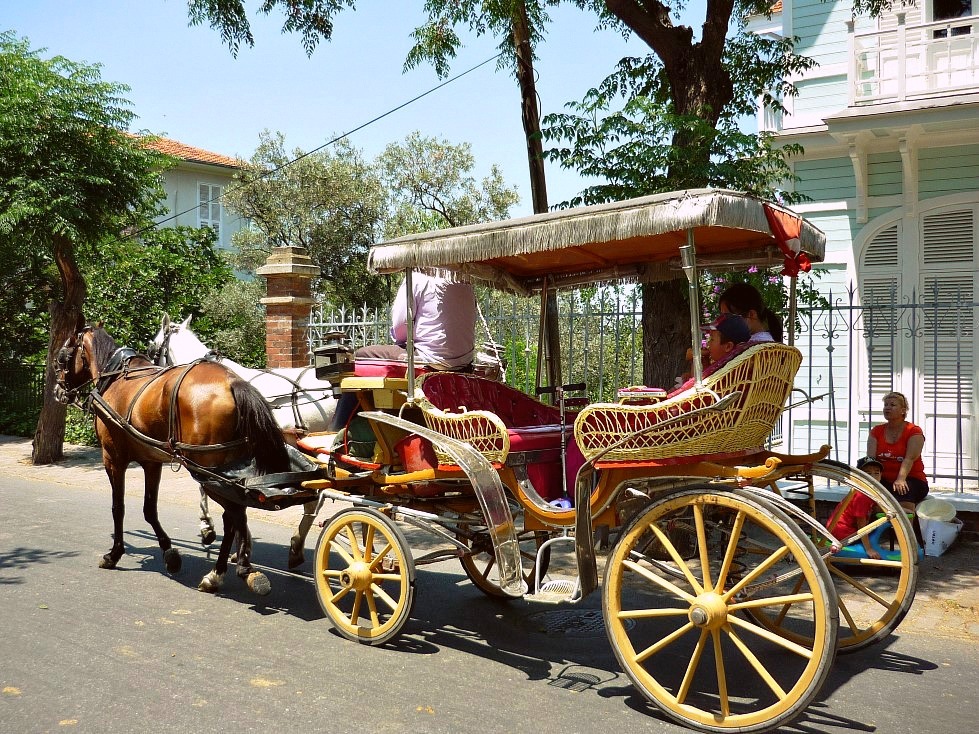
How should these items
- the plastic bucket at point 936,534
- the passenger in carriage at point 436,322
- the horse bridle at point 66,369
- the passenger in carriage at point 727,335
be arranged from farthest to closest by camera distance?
the horse bridle at point 66,369 < the plastic bucket at point 936,534 < the passenger in carriage at point 436,322 < the passenger in carriage at point 727,335

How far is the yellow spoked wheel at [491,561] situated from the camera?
18.6 ft

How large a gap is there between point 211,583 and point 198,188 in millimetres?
27881

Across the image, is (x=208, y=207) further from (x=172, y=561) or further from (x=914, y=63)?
(x=172, y=561)

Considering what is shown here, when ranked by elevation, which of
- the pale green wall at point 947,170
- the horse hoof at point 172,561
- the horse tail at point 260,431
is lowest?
the horse hoof at point 172,561

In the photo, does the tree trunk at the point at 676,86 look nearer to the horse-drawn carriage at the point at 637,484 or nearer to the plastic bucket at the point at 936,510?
the horse-drawn carriage at the point at 637,484

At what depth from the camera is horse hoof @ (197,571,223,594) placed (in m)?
6.44

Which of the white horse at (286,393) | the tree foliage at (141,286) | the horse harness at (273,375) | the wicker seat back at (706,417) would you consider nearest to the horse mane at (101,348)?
the horse harness at (273,375)

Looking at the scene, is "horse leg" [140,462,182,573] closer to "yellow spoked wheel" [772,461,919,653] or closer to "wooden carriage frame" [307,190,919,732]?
"wooden carriage frame" [307,190,919,732]

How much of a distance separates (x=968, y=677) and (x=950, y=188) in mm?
8548

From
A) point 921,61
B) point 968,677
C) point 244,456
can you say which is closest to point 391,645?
point 244,456

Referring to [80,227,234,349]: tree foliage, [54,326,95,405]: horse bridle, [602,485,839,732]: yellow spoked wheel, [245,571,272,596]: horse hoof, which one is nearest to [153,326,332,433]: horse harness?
[54,326,95,405]: horse bridle

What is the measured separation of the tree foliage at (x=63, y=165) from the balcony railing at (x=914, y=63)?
33.1ft

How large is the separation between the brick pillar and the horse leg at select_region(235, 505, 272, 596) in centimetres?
592

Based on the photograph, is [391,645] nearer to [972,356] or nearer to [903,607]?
[903,607]
